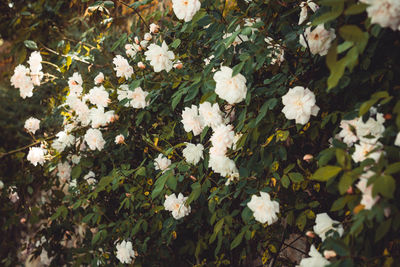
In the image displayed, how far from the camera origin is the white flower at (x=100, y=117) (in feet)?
6.09

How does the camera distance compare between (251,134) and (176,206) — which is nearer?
(251,134)

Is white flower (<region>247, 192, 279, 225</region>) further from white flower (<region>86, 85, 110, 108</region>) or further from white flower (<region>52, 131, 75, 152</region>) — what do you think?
white flower (<region>52, 131, 75, 152</region>)

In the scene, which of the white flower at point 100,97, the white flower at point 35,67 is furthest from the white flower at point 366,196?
the white flower at point 35,67

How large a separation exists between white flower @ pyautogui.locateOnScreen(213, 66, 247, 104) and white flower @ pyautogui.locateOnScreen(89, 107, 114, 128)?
0.76m

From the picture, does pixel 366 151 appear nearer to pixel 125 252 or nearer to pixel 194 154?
pixel 194 154

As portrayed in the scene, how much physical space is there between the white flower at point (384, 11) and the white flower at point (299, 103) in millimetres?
371

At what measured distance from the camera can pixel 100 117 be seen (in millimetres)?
1865

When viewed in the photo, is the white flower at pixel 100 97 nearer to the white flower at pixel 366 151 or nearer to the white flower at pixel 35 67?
the white flower at pixel 35 67

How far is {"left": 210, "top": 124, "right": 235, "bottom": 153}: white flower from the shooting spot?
1.39 metres

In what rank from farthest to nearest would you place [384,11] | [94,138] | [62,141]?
1. [62,141]
2. [94,138]
3. [384,11]

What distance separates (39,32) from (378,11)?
2.24m

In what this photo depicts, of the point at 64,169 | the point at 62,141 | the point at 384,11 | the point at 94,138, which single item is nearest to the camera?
the point at 384,11

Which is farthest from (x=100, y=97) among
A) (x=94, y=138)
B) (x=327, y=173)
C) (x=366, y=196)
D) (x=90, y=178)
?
(x=366, y=196)

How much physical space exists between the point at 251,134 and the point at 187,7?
50 centimetres
